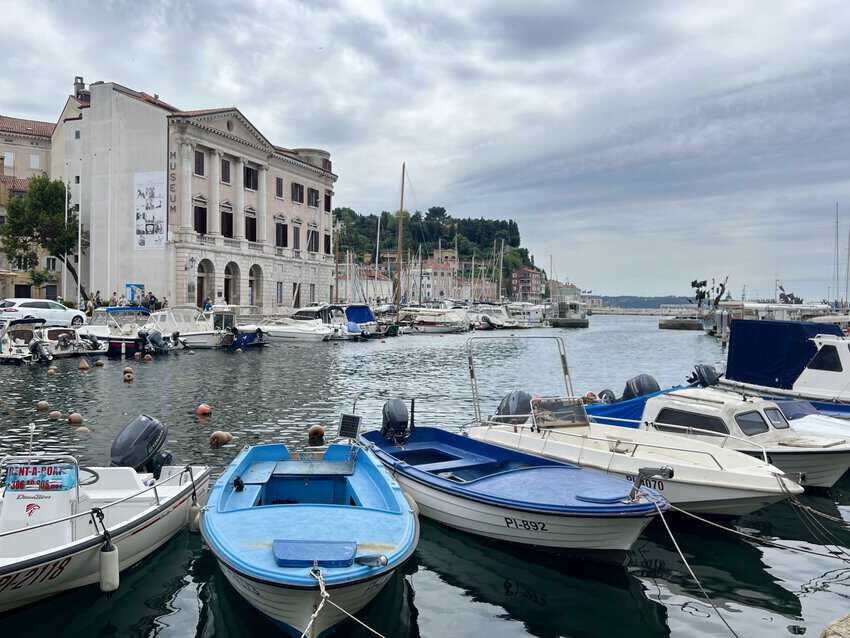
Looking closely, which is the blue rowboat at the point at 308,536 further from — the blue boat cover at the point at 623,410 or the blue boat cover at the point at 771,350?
the blue boat cover at the point at 771,350

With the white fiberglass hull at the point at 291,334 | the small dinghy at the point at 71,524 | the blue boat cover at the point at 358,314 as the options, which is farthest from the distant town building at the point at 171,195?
the small dinghy at the point at 71,524

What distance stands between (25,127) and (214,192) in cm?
2632

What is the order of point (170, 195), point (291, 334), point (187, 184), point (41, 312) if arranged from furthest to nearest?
point (187, 184) → point (170, 195) → point (291, 334) → point (41, 312)

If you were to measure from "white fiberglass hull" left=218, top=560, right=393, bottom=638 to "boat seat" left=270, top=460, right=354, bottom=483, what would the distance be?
11.4 ft

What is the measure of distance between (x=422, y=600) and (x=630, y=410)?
904cm

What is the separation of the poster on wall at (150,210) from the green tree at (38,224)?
566 cm

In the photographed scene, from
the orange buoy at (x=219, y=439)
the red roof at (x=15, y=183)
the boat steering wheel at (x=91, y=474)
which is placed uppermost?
the red roof at (x=15, y=183)

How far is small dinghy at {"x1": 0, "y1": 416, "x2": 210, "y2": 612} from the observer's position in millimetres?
7680

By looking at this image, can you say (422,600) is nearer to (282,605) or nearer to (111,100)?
(282,605)

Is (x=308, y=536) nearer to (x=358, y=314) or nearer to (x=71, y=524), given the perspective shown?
(x=71, y=524)

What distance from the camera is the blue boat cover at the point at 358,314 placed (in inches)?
2452

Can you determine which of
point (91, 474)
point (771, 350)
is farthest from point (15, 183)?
point (771, 350)

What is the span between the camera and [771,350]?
20.1m

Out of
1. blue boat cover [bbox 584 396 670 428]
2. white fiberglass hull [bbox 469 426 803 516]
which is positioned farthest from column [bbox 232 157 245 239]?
white fiberglass hull [bbox 469 426 803 516]
